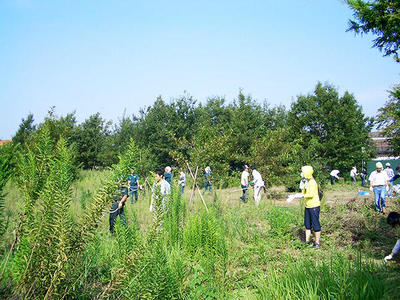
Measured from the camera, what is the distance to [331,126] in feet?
84.2

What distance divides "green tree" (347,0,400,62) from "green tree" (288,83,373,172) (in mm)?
21705

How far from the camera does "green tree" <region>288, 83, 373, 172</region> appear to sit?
2517 cm

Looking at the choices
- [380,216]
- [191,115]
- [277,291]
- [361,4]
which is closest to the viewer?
[277,291]

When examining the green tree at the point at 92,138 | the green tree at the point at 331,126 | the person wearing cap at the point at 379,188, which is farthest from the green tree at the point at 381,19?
the green tree at the point at 331,126

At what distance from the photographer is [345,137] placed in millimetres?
25016

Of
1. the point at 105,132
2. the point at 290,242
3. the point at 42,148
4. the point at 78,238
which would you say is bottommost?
the point at 290,242

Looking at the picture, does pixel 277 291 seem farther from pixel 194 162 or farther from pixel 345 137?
pixel 345 137

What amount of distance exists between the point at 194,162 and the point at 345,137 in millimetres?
18556

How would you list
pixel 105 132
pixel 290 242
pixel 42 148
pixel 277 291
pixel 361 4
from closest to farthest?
pixel 42 148 < pixel 277 291 < pixel 361 4 < pixel 290 242 < pixel 105 132

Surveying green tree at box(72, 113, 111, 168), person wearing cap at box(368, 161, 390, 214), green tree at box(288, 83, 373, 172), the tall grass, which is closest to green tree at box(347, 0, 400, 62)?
the tall grass

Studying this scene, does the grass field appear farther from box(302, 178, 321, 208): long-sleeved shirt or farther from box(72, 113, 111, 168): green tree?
box(72, 113, 111, 168): green tree

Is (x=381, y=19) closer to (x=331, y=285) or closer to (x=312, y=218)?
(x=331, y=285)

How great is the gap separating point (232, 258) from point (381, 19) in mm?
3877

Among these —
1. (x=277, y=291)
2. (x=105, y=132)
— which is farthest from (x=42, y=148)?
(x=105, y=132)
